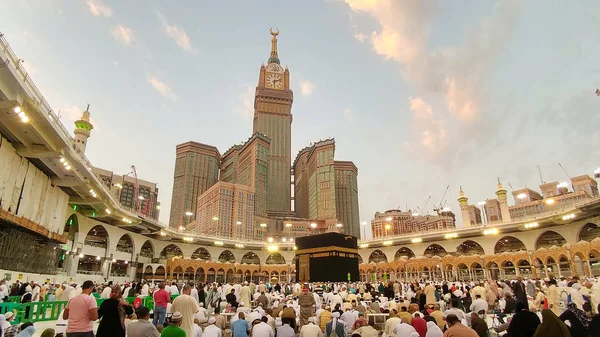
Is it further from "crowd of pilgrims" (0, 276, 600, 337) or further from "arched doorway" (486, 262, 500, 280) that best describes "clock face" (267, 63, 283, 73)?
"crowd of pilgrims" (0, 276, 600, 337)

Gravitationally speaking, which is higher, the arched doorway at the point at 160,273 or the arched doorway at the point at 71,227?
the arched doorway at the point at 71,227

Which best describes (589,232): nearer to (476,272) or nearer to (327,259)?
(476,272)

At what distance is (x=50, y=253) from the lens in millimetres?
22203

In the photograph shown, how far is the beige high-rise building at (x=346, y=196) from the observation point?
477 ft

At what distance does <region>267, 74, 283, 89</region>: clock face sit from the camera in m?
159

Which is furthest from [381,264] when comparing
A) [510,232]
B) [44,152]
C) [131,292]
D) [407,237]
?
[44,152]

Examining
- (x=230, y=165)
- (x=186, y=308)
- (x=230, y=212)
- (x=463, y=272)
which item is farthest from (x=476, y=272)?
(x=230, y=165)

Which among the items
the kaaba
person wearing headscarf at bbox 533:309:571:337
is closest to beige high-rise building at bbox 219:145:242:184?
the kaaba

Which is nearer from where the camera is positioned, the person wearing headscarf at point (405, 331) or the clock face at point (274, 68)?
the person wearing headscarf at point (405, 331)

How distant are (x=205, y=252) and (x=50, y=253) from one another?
32.4 m

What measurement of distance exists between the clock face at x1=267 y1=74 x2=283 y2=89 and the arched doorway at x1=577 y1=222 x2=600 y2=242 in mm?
136862

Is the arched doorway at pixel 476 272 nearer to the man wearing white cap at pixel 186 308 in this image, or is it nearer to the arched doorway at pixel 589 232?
the arched doorway at pixel 589 232

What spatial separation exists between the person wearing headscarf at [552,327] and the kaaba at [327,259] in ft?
81.7

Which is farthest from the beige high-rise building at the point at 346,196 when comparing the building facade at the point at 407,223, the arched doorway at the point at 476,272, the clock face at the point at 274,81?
the arched doorway at the point at 476,272
